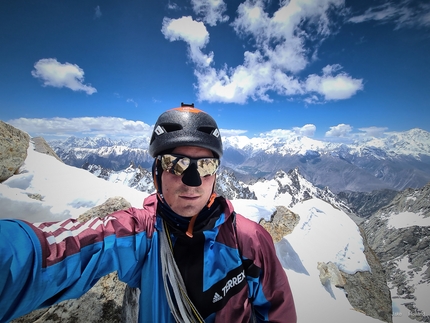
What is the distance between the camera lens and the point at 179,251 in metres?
2.58

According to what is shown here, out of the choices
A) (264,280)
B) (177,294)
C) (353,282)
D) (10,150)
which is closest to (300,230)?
(353,282)

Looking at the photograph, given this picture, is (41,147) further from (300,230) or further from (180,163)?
(300,230)

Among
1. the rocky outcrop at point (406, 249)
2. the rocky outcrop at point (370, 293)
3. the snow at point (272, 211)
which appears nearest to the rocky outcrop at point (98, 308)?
the snow at point (272, 211)

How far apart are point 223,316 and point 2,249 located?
255 cm

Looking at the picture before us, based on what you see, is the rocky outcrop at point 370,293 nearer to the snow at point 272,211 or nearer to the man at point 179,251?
the snow at point 272,211

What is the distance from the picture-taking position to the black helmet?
288 cm

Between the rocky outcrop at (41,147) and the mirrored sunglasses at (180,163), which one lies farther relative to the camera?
the rocky outcrop at (41,147)

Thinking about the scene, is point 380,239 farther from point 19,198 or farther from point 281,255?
point 19,198

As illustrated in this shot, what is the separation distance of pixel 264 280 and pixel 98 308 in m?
3.46

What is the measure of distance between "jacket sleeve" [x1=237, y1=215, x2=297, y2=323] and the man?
0.05 feet

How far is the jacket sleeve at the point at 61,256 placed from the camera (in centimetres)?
158

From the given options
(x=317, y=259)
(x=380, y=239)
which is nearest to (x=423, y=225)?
(x=380, y=239)

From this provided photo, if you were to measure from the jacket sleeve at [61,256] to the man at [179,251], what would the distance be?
11mm

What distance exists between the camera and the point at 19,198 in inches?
301
